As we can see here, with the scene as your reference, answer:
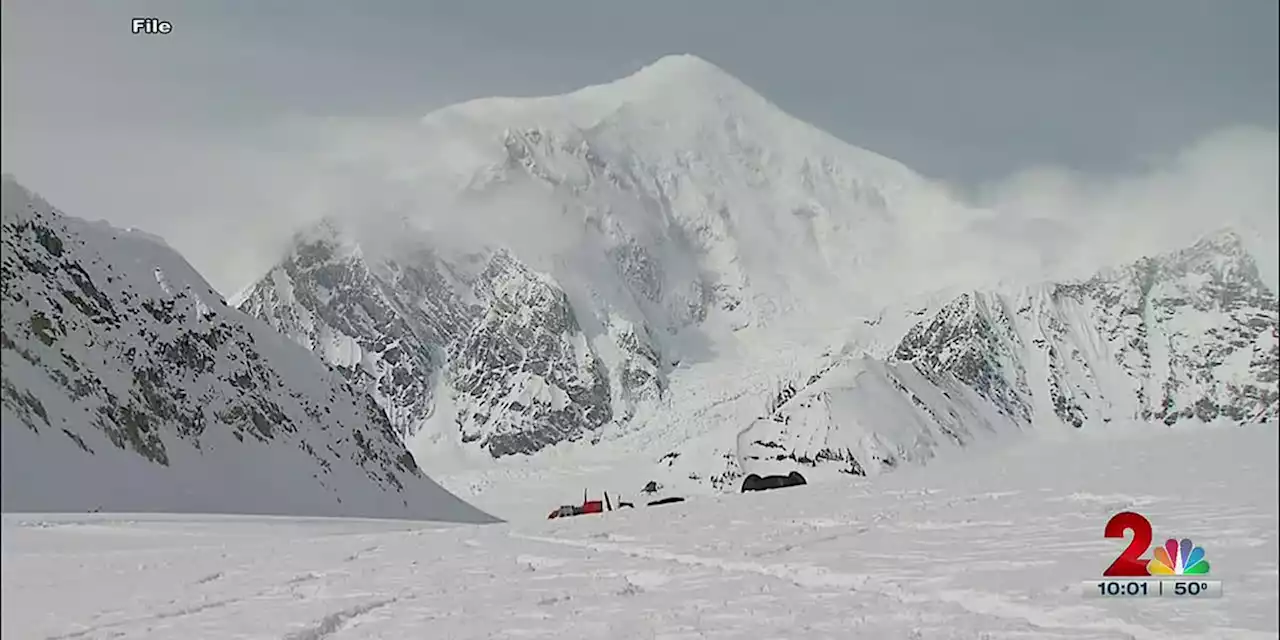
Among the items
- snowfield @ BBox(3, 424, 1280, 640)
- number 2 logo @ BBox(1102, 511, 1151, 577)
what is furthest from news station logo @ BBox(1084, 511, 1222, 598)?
snowfield @ BBox(3, 424, 1280, 640)

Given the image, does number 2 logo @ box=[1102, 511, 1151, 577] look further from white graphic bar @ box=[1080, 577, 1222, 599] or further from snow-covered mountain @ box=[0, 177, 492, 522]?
snow-covered mountain @ box=[0, 177, 492, 522]

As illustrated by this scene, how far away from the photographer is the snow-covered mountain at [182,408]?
60.0 m

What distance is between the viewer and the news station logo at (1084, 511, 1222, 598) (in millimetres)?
11555

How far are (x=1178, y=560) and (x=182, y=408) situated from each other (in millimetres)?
80013

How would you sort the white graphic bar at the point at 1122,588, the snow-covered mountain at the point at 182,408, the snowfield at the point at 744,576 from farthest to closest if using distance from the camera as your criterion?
the snow-covered mountain at the point at 182,408 < the white graphic bar at the point at 1122,588 < the snowfield at the point at 744,576

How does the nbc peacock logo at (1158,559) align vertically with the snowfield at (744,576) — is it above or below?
above

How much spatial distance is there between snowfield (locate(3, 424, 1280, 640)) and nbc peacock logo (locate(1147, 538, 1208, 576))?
0.30 metres

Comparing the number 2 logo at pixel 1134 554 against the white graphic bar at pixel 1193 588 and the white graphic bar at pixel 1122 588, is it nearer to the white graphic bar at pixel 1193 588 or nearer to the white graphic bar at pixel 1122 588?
the white graphic bar at pixel 1122 588

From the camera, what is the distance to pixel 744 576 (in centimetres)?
1805

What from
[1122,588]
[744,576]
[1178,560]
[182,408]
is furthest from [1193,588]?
[182,408]

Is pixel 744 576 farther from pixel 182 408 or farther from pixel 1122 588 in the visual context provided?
pixel 182 408

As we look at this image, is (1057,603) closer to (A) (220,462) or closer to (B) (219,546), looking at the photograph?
(B) (219,546)

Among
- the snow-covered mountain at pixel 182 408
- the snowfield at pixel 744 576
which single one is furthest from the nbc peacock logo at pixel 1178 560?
the snow-covered mountain at pixel 182 408

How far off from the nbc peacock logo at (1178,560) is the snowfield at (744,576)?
30cm
